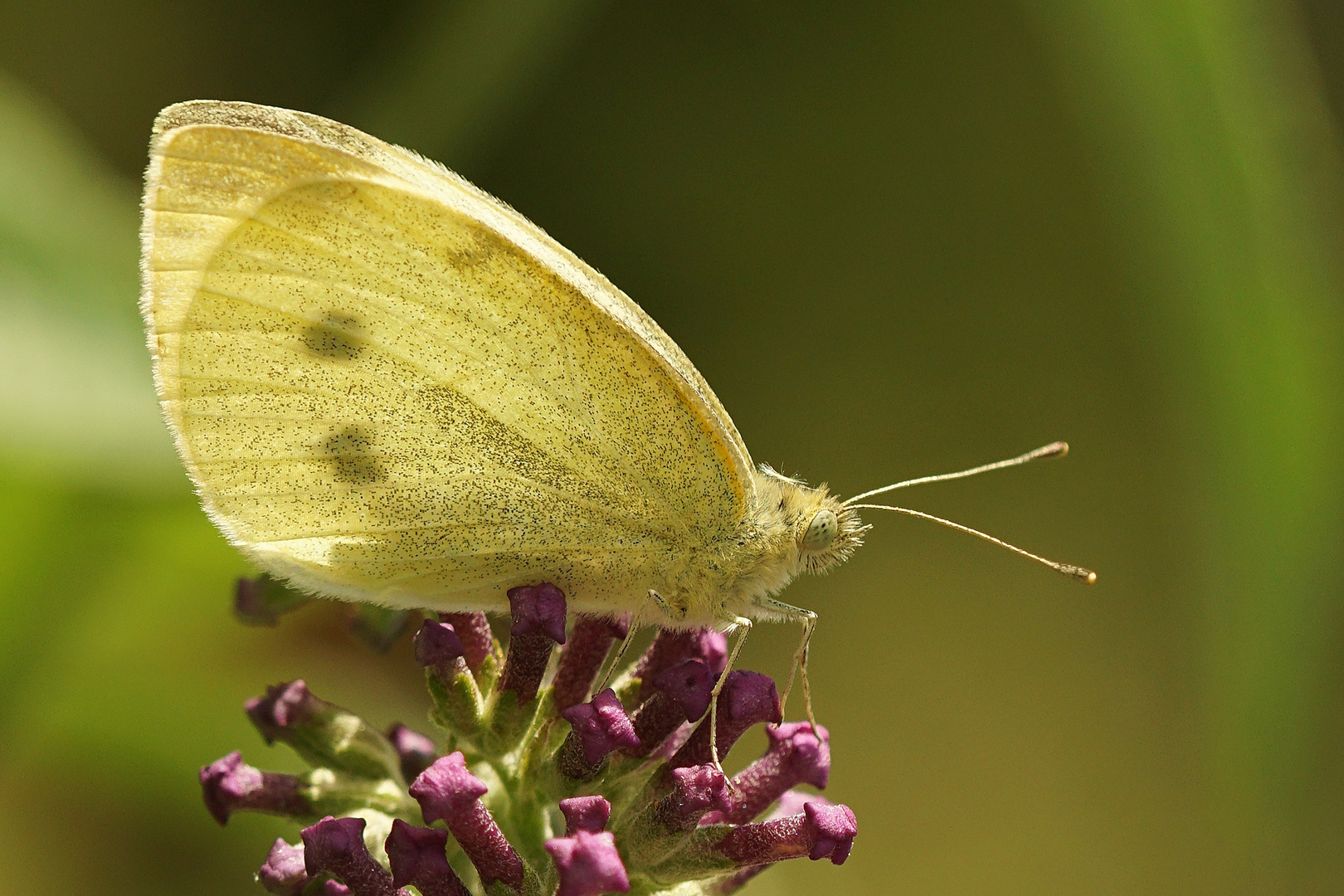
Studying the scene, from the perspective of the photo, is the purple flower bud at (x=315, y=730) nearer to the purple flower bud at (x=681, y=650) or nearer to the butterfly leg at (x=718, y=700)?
the purple flower bud at (x=681, y=650)

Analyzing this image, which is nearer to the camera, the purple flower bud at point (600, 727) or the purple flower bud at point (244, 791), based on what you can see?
the purple flower bud at point (600, 727)

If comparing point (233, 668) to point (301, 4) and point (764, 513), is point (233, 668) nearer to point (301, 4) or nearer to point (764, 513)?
point (764, 513)

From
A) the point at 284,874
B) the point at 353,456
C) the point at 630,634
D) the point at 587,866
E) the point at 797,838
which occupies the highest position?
the point at 353,456

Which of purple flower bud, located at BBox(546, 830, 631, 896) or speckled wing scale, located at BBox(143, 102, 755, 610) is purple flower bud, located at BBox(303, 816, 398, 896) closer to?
purple flower bud, located at BBox(546, 830, 631, 896)

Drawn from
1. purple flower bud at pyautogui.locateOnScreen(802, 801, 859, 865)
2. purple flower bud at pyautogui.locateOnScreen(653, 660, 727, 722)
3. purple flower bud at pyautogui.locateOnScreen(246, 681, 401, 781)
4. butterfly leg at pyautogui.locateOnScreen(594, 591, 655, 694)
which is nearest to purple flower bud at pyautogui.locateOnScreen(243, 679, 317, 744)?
purple flower bud at pyautogui.locateOnScreen(246, 681, 401, 781)

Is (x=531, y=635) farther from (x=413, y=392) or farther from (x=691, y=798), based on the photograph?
(x=413, y=392)

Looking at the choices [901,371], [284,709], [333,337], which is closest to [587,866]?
[284,709]

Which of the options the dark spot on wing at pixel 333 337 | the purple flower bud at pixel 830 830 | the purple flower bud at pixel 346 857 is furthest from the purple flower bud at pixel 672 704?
the dark spot on wing at pixel 333 337
